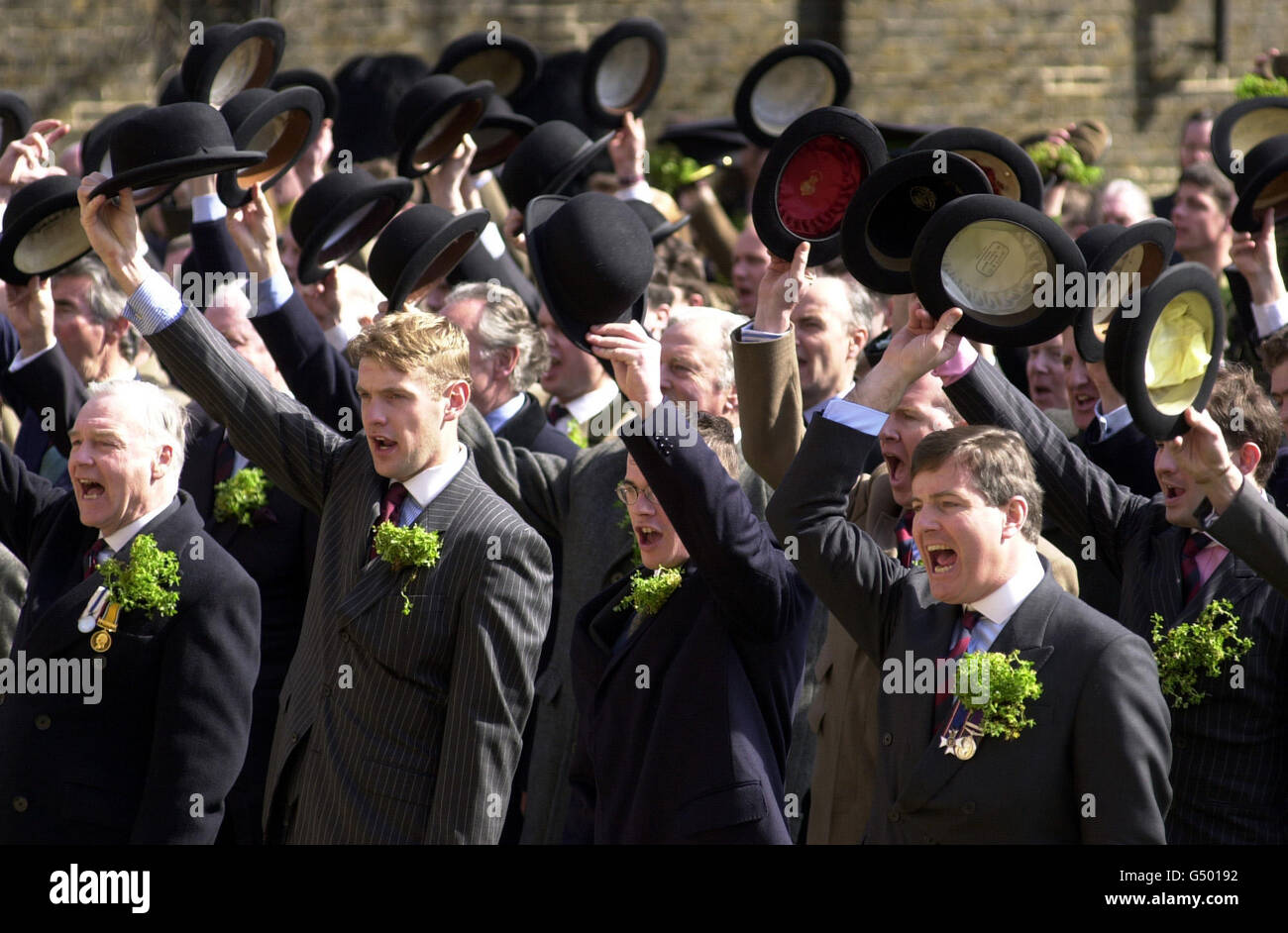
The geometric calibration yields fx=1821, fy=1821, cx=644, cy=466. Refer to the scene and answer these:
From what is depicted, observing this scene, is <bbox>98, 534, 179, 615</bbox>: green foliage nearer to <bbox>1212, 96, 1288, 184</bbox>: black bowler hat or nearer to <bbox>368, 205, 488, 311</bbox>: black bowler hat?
<bbox>368, 205, 488, 311</bbox>: black bowler hat

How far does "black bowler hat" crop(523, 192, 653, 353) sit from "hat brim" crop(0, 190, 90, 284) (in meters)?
1.67

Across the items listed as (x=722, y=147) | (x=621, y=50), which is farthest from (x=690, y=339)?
(x=722, y=147)

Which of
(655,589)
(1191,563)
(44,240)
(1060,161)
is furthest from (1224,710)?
(1060,161)

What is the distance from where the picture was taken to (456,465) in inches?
176

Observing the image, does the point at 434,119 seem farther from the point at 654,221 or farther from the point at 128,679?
the point at 128,679

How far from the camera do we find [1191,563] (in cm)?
445

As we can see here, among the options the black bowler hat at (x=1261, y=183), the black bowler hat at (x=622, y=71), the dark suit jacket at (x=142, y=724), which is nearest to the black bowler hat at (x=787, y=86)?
the black bowler hat at (x=622, y=71)

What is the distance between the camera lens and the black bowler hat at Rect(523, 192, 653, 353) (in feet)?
13.5

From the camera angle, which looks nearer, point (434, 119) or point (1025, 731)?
point (1025, 731)

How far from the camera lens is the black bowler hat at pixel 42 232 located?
16.9 ft

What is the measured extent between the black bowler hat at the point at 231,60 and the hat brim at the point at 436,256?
2.92 feet

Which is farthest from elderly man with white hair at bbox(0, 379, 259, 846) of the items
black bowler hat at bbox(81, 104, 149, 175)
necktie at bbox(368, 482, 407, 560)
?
black bowler hat at bbox(81, 104, 149, 175)

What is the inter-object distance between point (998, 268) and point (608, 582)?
63.4 inches

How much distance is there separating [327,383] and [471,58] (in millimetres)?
3007
